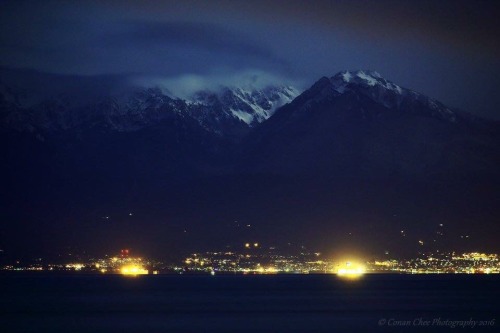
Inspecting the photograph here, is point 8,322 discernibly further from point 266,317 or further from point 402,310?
point 402,310

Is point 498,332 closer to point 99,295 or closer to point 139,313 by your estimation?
point 139,313

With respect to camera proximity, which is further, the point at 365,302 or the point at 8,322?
the point at 365,302

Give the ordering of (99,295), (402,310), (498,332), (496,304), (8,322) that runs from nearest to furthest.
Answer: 1. (498,332)
2. (8,322)
3. (402,310)
4. (496,304)
5. (99,295)

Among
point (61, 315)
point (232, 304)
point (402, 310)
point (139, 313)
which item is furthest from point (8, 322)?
point (402, 310)

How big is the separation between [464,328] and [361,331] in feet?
46.2

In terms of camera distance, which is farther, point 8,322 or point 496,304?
point 496,304

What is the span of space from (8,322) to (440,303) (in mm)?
83247

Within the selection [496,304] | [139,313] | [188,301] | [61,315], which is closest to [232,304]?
[188,301]

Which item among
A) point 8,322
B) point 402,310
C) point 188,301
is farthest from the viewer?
point 188,301

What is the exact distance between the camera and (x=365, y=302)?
568ft

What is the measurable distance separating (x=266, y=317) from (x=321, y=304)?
94.1 ft

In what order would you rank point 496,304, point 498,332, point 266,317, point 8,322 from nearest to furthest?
point 498,332 < point 8,322 < point 266,317 < point 496,304

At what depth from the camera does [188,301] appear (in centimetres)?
18000

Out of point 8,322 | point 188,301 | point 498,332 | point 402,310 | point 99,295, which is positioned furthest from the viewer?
point 99,295
